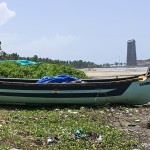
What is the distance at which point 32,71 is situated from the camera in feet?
76.3

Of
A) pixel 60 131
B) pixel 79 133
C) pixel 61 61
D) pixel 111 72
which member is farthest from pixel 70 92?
pixel 61 61

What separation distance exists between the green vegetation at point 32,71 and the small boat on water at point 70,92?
6.88 meters

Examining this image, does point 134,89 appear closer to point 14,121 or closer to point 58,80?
point 58,80

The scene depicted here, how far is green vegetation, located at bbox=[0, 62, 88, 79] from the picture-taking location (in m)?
22.6

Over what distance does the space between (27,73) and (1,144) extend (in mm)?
14277

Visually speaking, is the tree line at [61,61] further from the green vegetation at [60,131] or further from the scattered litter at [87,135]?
the scattered litter at [87,135]

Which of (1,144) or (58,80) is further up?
(58,80)

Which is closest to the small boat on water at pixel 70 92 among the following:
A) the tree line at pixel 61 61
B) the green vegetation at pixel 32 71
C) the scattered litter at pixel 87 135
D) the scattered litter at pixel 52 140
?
the scattered litter at pixel 87 135

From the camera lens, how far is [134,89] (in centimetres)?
1575

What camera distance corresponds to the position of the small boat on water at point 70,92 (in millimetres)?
15023

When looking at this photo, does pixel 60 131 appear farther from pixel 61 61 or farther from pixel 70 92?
pixel 61 61

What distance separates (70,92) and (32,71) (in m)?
8.44

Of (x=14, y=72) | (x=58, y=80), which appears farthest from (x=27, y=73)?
(x=58, y=80)

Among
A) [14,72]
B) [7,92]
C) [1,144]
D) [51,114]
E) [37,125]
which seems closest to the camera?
[1,144]
